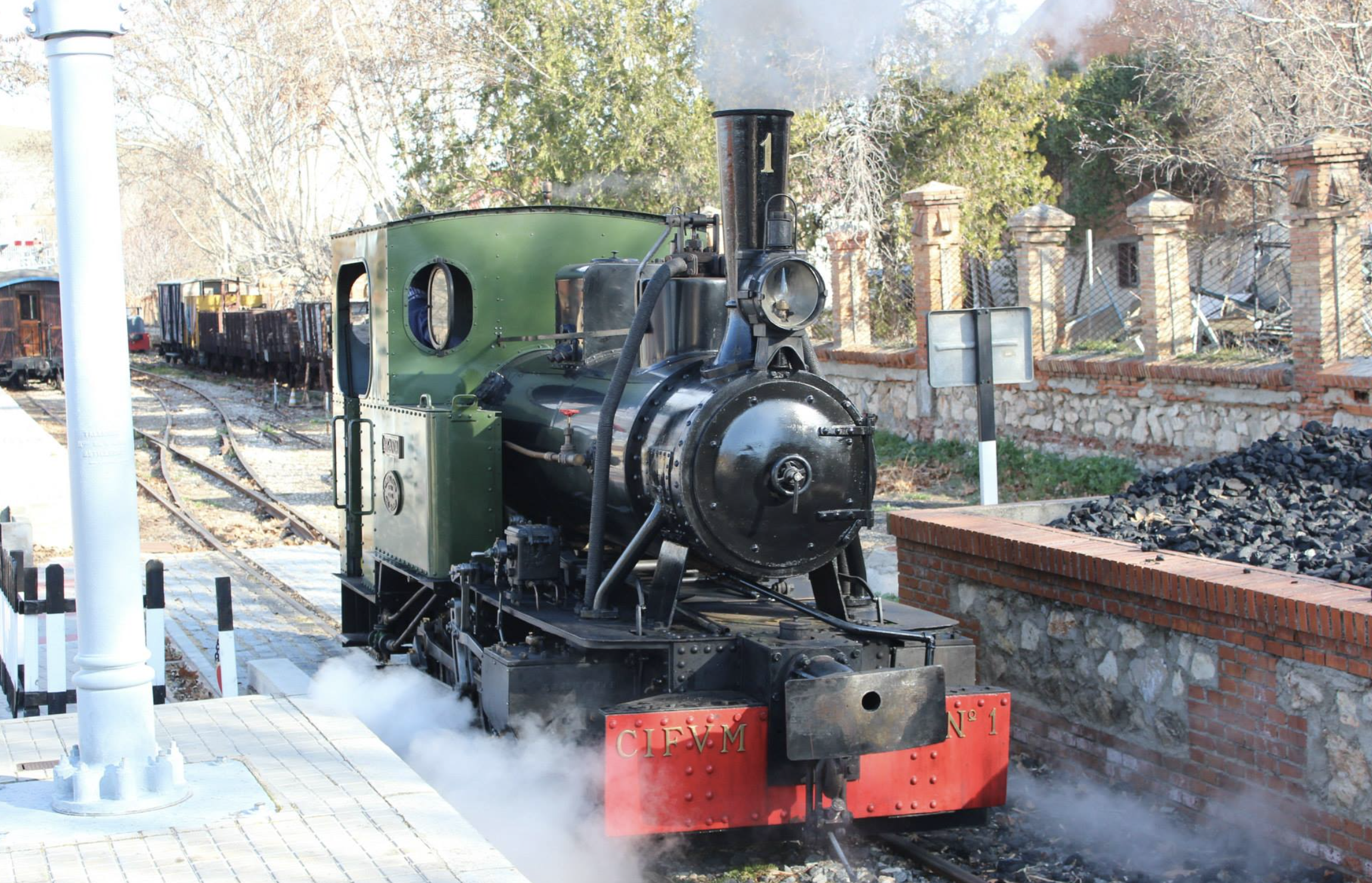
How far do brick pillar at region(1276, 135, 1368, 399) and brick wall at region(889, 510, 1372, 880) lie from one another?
5.76 metres

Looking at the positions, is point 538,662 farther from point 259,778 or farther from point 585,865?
point 259,778

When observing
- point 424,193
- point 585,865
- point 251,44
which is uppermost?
point 251,44

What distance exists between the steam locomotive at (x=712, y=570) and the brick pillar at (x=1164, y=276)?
823 cm

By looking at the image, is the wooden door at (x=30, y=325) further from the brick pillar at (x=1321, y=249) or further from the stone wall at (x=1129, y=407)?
the brick pillar at (x=1321, y=249)

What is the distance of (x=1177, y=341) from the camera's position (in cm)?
1338

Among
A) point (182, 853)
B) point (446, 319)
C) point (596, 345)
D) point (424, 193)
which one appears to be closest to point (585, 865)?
point (182, 853)

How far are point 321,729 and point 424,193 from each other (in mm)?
16800

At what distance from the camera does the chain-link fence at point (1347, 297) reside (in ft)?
37.2

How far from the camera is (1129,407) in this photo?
13805mm

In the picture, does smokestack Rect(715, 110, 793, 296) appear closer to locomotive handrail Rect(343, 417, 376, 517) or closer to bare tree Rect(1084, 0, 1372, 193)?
locomotive handrail Rect(343, 417, 376, 517)

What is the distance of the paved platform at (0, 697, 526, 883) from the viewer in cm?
404

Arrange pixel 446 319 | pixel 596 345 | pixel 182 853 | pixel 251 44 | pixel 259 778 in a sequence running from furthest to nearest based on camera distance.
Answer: pixel 251 44 < pixel 446 319 < pixel 596 345 < pixel 259 778 < pixel 182 853

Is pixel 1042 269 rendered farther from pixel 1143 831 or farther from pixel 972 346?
pixel 1143 831

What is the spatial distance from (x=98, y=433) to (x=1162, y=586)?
3987 mm
